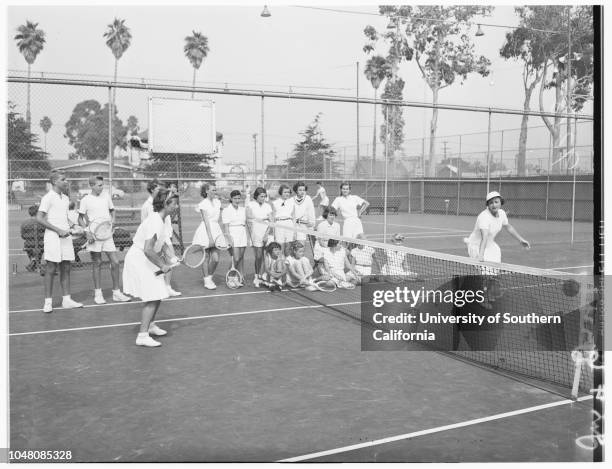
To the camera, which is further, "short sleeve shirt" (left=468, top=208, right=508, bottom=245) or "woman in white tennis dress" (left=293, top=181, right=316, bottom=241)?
"woman in white tennis dress" (left=293, top=181, right=316, bottom=241)

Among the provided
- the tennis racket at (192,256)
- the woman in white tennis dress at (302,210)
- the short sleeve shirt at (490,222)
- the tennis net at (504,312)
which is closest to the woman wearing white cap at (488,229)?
the short sleeve shirt at (490,222)

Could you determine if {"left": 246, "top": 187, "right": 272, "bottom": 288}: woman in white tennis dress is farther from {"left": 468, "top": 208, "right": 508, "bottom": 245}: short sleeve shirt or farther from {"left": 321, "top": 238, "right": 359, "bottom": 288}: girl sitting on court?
{"left": 468, "top": 208, "right": 508, "bottom": 245}: short sleeve shirt

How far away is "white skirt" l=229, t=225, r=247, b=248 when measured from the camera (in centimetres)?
1006

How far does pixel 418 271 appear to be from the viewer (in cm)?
1130

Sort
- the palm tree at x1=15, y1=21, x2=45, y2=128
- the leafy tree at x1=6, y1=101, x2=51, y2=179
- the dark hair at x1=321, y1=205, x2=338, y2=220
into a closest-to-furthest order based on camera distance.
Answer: the dark hair at x1=321, y1=205, x2=338, y2=220 → the leafy tree at x1=6, y1=101, x2=51, y2=179 → the palm tree at x1=15, y1=21, x2=45, y2=128

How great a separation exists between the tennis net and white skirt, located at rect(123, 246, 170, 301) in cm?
256

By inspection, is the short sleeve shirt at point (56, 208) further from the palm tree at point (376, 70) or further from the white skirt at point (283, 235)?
the palm tree at point (376, 70)

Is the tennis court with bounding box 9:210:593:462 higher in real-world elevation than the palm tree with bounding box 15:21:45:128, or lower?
lower

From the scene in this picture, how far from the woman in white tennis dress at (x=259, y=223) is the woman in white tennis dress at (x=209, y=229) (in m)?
0.59

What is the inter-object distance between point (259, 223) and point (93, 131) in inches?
2248

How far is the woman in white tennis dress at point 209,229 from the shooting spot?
10.0m

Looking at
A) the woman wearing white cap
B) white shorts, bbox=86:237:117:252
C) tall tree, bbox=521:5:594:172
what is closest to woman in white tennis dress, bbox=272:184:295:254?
white shorts, bbox=86:237:117:252

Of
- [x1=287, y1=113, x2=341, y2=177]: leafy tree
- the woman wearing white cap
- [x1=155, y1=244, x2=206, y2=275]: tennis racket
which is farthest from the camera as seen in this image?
[x1=287, y1=113, x2=341, y2=177]: leafy tree

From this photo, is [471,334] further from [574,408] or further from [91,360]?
[91,360]
